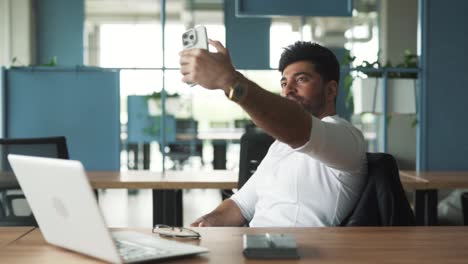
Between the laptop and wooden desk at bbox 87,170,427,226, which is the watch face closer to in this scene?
the laptop

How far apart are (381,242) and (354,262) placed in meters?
0.21

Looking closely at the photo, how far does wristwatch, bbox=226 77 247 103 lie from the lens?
1.38 metres

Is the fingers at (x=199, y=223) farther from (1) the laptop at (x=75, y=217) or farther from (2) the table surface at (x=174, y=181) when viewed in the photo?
(2) the table surface at (x=174, y=181)

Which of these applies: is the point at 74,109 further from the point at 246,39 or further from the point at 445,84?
the point at 445,84

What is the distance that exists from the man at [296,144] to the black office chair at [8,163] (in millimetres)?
987

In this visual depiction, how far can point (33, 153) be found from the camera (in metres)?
2.70

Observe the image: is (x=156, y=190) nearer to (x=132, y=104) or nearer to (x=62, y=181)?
(x=62, y=181)

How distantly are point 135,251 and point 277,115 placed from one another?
1.47 ft

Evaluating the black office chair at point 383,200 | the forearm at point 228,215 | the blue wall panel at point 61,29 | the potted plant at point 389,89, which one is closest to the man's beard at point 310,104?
the black office chair at point 383,200

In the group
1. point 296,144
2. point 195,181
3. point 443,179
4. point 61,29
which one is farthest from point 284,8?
point 61,29

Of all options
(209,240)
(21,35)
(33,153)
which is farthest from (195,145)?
(209,240)

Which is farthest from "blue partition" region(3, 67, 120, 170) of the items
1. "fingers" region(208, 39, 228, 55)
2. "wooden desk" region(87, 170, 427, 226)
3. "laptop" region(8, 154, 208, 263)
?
"laptop" region(8, 154, 208, 263)

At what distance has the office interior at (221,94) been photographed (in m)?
3.93

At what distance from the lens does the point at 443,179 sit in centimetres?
330
